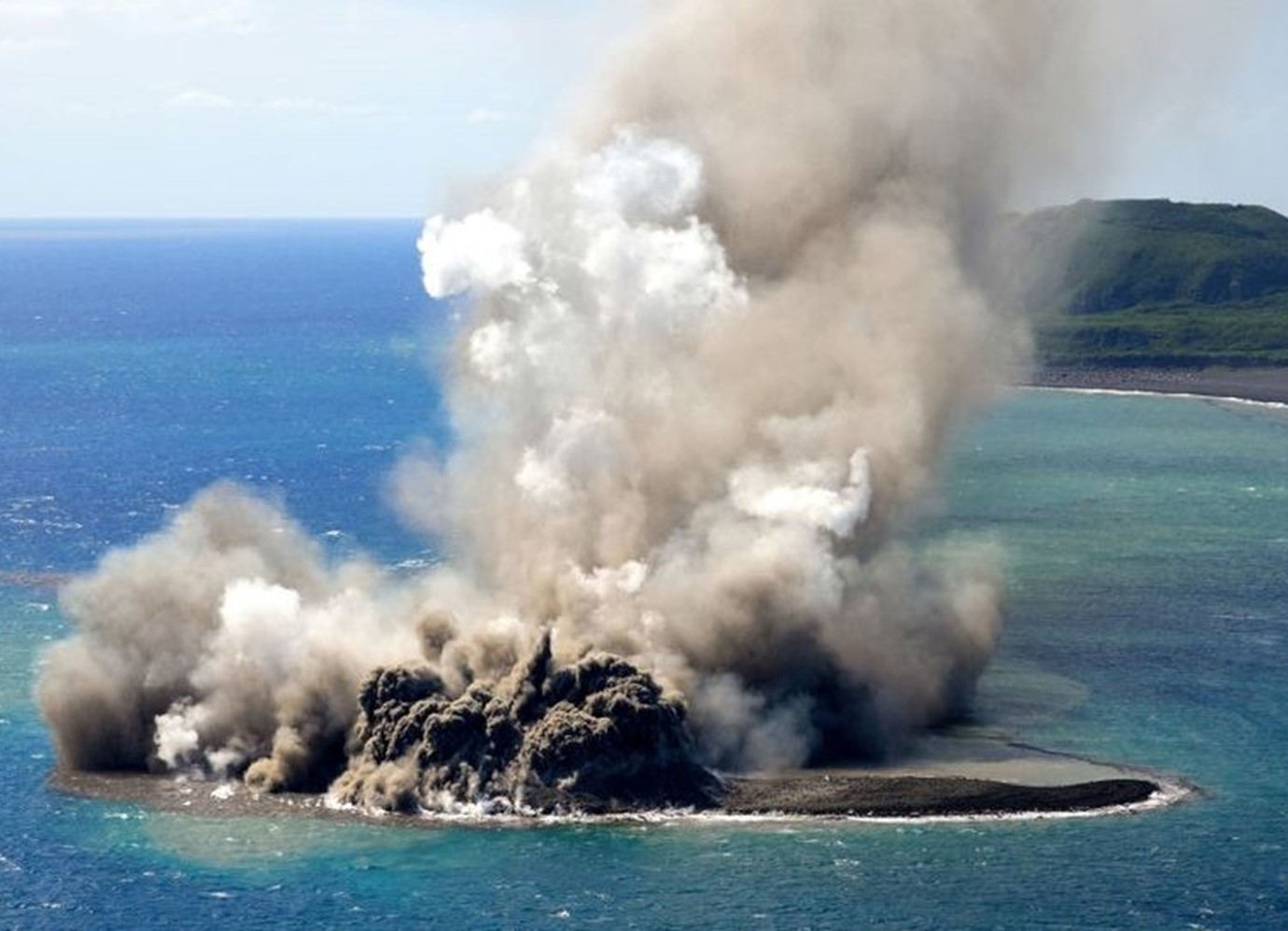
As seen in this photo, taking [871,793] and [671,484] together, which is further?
[671,484]

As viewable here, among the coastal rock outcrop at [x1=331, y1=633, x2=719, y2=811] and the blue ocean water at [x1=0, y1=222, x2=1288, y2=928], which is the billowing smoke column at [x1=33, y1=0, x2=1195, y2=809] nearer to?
the coastal rock outcrop at [x1=331, y1=633, x2=719, y2=811]

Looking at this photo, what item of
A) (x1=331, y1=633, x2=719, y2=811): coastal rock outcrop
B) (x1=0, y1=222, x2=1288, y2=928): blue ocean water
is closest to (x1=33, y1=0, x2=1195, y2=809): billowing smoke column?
(x1=331, y1=633, x2=719, y2=811): coastal rock outcrop

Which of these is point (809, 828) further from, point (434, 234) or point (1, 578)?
point (1, 578)

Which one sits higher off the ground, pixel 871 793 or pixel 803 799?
pixel 871 793

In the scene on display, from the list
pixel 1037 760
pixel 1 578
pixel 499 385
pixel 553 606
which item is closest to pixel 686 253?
pixel 499 385

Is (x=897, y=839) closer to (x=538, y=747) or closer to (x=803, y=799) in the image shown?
(x=803, y=799)

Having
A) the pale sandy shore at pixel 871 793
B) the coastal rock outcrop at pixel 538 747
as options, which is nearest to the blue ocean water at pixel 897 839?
the pale sandy shore at pixel 871 793

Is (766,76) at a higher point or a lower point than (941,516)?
higher

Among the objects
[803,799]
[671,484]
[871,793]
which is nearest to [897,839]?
[871,793]
